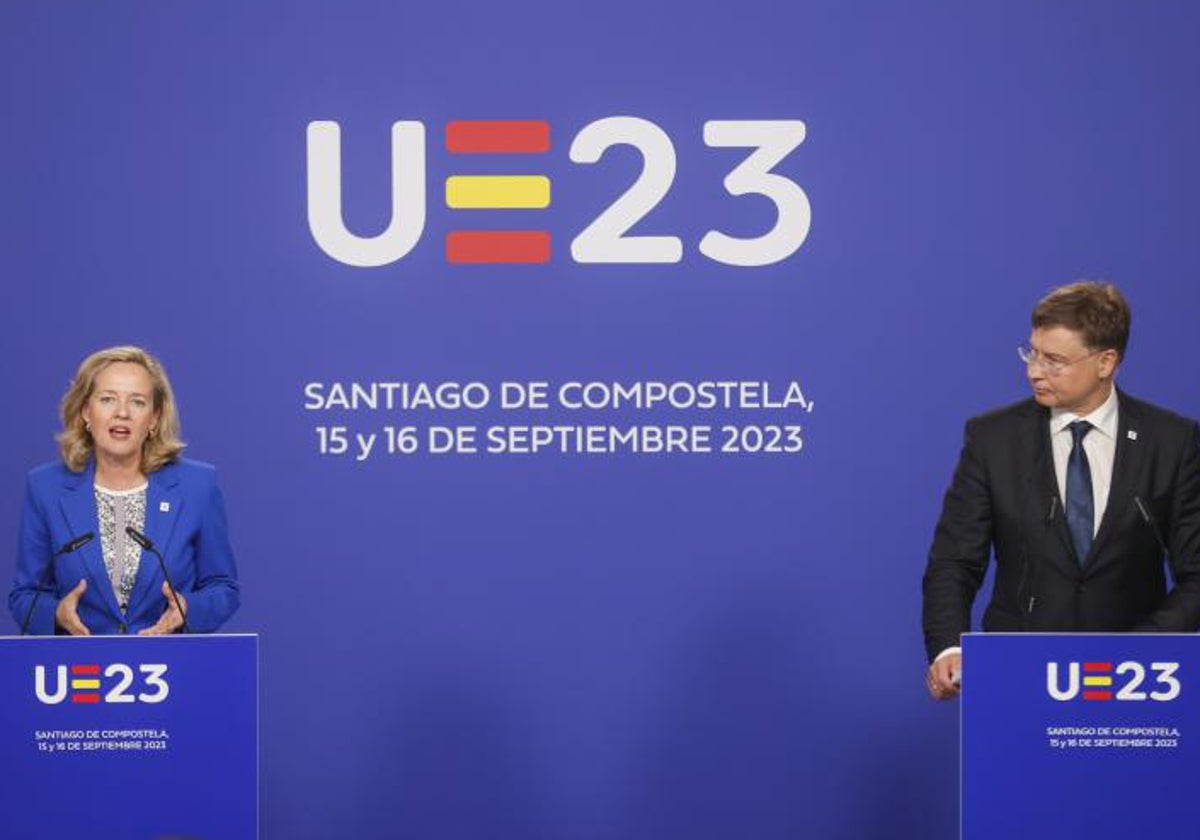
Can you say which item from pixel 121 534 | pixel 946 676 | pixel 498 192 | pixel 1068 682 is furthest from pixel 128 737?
pixel 498 192

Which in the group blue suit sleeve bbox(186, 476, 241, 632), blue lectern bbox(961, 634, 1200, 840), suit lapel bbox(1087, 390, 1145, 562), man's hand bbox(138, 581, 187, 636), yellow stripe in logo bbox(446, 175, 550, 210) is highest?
yellow stripe in logo bbox(446, 175, 550, 210)

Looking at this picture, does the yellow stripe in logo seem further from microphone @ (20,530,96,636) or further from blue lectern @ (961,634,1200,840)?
blue lectern @ (961,634,1200,840)

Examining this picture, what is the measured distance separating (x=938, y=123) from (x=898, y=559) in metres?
1.33

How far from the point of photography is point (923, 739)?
15.8 ft

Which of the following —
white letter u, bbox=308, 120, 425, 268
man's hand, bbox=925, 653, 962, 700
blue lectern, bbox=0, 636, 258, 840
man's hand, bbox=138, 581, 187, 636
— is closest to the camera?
blue lectern, bbox=0, 636, 258, 840

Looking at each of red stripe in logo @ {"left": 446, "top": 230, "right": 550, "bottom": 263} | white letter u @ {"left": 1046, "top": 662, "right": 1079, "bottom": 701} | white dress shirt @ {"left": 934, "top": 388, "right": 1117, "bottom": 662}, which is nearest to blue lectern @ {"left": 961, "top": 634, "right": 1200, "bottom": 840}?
white letter u @ {"left": 1046, "top": 662, "right": 1079, "bottom": 701}

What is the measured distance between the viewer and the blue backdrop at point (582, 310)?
4.68 metres

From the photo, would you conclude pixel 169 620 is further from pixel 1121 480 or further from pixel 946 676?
pixel 1121 480

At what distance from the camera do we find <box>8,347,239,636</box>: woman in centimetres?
349

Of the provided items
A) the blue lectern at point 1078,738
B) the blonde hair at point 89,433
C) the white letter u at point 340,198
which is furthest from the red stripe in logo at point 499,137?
the blue lectern at point 1078,738

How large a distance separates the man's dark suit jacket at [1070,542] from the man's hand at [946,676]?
11cm

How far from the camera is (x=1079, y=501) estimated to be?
11.4 ft

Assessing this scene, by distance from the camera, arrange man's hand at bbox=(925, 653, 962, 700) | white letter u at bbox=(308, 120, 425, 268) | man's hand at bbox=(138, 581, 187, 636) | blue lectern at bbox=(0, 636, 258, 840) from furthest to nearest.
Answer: white letter u at bbox=(308, 120, 425, 268), man's hand at bbox=(138, 581, 187, 636), man's hand at bbox=(925, 653, 962, 700), blue lectern at bbox=(0, 636, 258, 840)

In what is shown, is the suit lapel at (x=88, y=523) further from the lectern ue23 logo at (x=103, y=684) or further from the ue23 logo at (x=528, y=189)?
the ue23 logo at (x=528, y=189)
